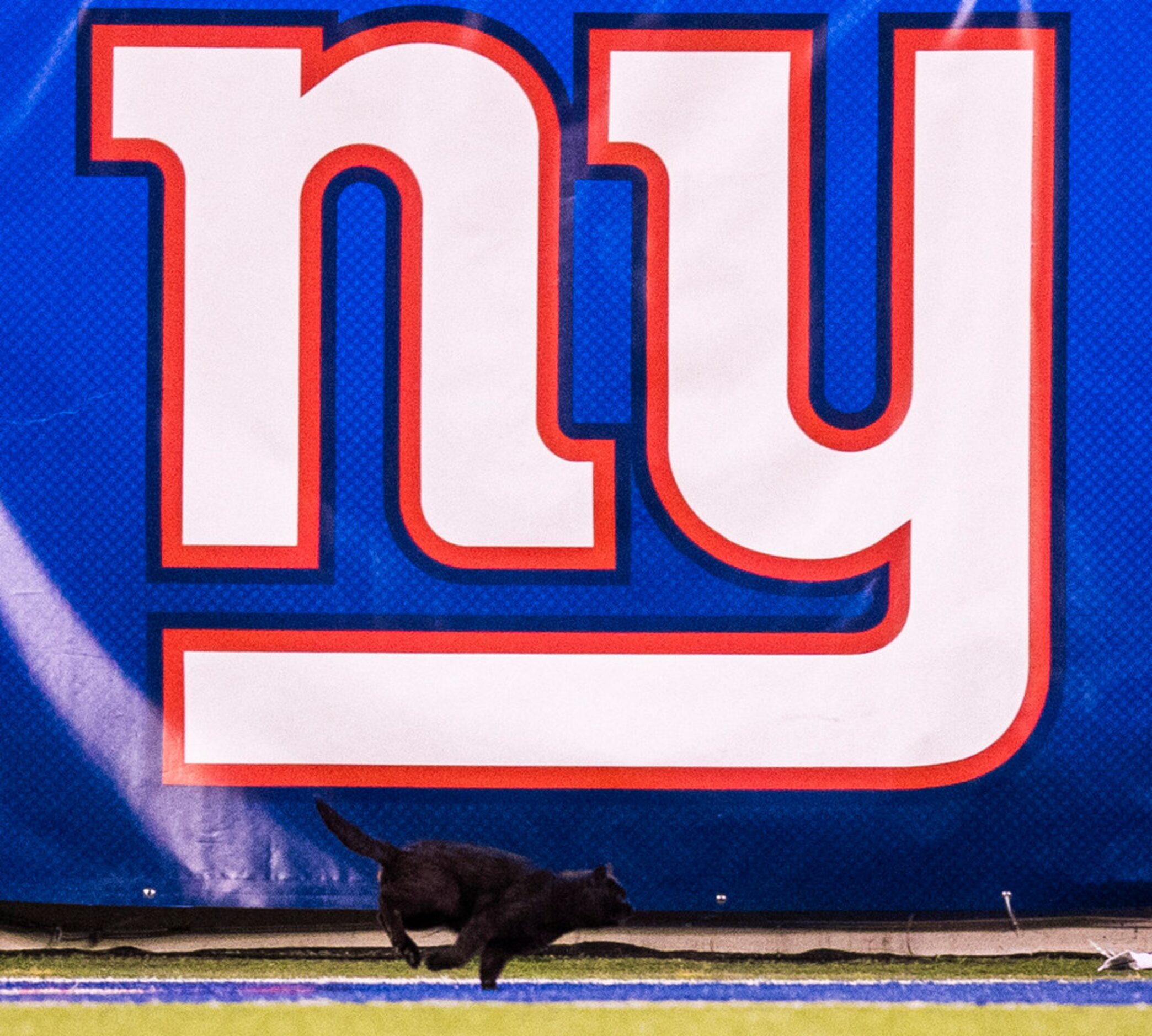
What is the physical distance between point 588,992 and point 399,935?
0.26m

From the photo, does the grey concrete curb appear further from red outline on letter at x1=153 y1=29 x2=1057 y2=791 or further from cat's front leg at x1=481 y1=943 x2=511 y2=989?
red outline on letter at x1=153 y1=29 x2=1057 y2=791

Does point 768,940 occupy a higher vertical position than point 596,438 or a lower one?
lower

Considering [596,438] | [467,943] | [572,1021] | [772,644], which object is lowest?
[572,1021]

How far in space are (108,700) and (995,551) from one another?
114 centimetres

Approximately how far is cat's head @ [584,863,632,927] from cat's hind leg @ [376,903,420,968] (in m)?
0.23

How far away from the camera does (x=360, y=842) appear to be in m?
1.22

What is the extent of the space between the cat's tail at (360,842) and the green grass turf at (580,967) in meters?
0.16

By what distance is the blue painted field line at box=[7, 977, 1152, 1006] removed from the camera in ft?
4.07

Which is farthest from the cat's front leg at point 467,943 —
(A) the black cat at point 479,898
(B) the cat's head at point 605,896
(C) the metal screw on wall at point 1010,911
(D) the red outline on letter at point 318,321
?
(C) the metal screw on wall at point 1010,911

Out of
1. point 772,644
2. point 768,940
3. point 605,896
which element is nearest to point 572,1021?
point 605,896

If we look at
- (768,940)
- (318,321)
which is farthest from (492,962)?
(318,321)

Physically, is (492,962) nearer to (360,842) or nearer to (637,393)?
(360,842)

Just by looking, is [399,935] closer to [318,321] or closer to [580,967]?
[580,967]

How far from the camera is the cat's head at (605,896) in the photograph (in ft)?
4.04
